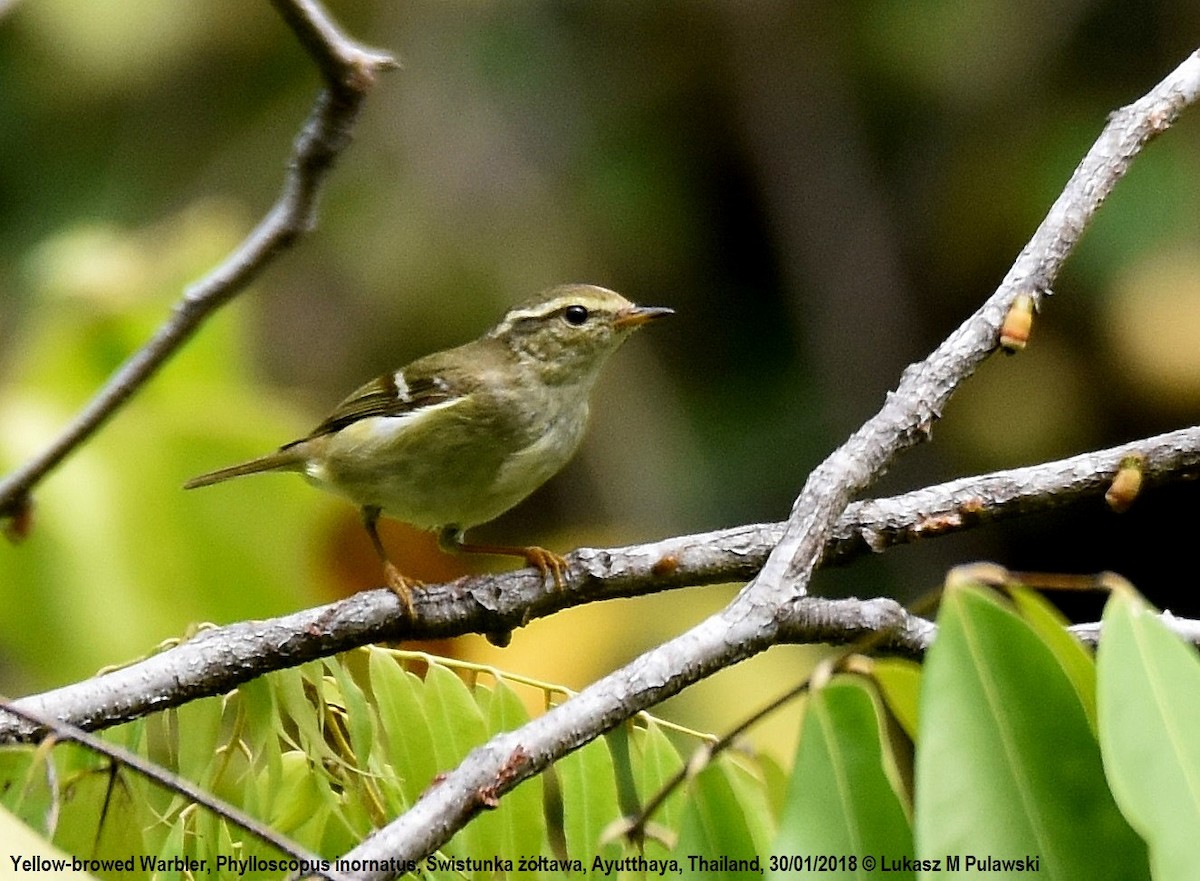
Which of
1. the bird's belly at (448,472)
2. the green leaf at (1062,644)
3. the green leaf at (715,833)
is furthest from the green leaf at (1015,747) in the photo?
the bird's belly at (448,472)

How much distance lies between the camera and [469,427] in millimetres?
3357

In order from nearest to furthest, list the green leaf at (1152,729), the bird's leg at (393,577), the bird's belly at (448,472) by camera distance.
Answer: the green leaf at (1152,729) → the bird's leg at (393,577) → the bird's belly at (448,472)

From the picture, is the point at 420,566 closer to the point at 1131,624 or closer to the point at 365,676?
the point at 365,676

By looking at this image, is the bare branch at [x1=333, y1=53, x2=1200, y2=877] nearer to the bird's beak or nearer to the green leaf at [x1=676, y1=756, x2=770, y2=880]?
the green leaf at [x1=676, y1=756, x2=770, y2=880]

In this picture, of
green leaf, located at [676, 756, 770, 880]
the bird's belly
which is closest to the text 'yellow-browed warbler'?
the bird's belly

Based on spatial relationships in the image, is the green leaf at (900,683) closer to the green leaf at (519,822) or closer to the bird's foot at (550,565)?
the green leaf at (519,822)

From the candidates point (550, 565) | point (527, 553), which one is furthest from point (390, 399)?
point (550, 565)

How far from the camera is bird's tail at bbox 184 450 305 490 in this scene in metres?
3.37

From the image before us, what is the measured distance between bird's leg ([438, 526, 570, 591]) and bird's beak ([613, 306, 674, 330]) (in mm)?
710

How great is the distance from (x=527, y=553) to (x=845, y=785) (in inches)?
51.5

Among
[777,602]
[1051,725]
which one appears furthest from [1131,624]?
[777,602]

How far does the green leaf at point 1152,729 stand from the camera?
1331 millimetres

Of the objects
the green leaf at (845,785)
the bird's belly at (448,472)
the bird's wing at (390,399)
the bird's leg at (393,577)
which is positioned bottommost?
the green leaf at (845,785)

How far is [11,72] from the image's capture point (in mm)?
6945
